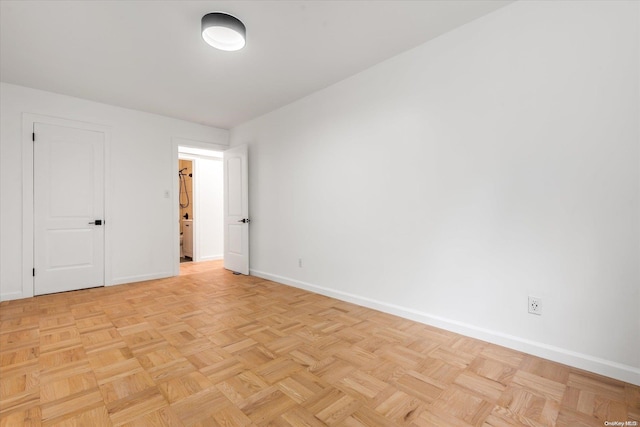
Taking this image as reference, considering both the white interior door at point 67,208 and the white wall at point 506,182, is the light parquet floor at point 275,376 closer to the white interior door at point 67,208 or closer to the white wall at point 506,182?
the white wall at point 506,182

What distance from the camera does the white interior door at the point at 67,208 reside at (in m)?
3.62

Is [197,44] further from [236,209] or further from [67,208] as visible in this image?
→ [67,208]

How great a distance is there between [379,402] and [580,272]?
153cm

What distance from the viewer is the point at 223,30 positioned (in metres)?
2.26

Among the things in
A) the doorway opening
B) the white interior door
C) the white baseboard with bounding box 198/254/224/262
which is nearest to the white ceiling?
the white interior door

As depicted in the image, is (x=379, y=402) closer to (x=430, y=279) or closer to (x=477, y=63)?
(x=430, y=279)

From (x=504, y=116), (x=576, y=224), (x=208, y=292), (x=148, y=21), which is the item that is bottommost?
(x=208, y=292)

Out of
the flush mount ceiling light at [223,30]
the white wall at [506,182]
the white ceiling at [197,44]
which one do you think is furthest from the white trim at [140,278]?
the flush mount ceiling light at [223,30]

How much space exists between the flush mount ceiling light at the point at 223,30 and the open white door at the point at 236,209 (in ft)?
7.56

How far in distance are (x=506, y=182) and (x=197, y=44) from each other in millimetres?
2793

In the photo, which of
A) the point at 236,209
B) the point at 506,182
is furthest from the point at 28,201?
the point at 506,182

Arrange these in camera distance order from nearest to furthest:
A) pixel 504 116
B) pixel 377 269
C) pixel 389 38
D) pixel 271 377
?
pixel 271 377
pixel 504 116
pixel 389 38
pixel 377 269

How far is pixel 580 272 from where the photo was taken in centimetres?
188

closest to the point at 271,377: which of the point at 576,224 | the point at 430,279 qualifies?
the point at 430,279
